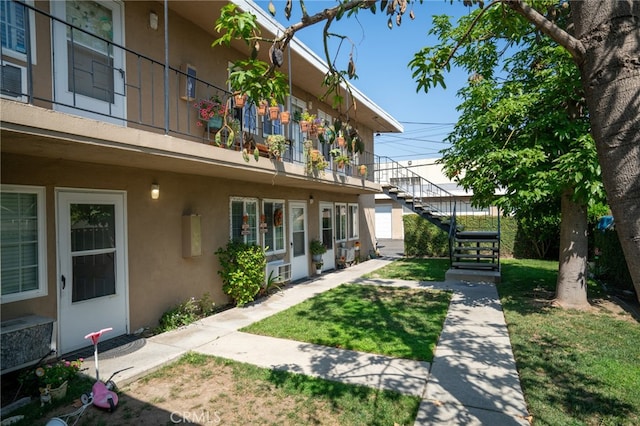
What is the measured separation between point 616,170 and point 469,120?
6854mm

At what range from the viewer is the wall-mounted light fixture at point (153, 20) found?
6.15 meters

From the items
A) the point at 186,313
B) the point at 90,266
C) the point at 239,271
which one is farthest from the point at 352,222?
the point at 90,266

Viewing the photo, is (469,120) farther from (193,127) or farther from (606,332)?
(193,127)

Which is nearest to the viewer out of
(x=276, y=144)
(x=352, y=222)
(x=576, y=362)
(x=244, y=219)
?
(x=576, y=362)

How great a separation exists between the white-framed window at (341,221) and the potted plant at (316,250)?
2049 millimetres

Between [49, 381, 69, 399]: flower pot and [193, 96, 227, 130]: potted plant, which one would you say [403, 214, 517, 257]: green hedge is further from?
[49, 381, 69, 399]: flower pot

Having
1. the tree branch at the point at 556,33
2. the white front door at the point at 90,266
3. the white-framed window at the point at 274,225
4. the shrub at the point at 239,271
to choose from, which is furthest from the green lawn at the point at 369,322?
the tree branch at the point at 556,33

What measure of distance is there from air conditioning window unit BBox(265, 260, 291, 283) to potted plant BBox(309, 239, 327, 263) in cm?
179

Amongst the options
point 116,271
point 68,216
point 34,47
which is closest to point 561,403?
point 116,271

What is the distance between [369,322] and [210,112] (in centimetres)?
517

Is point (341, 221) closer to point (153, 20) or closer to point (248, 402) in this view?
point (153, 20)

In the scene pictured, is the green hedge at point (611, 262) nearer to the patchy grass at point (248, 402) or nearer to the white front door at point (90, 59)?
the patchy grass at point (248, 402)

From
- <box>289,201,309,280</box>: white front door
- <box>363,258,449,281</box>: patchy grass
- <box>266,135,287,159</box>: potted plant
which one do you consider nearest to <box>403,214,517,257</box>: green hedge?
<box>363,258,449,281</box>: patchy grass

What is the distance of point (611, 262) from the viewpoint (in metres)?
9.54
